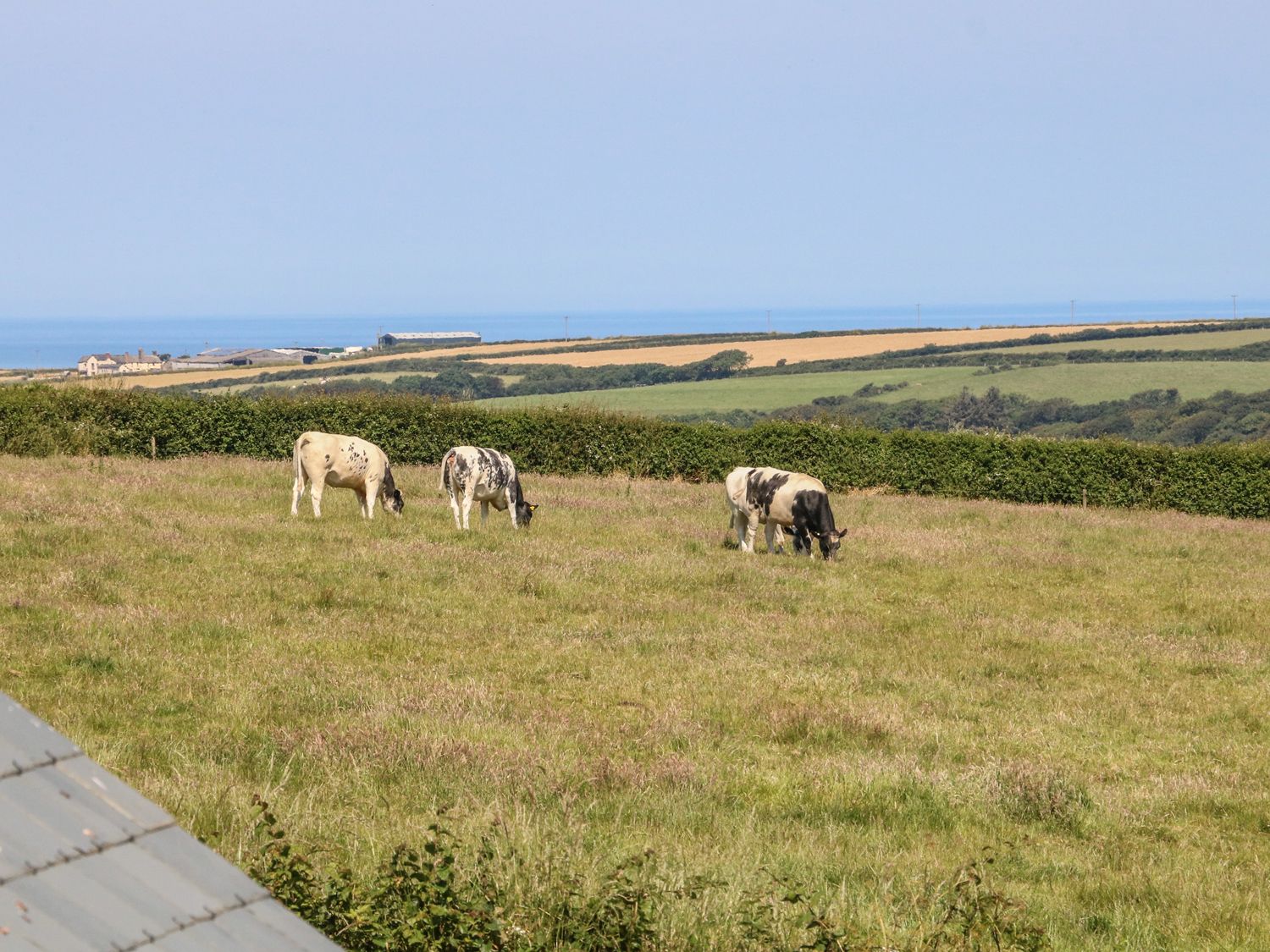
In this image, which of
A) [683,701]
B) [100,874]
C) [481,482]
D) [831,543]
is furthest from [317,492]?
[100,874]

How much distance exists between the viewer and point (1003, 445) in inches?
1453

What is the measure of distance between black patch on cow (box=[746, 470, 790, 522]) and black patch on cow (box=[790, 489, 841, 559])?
417mm

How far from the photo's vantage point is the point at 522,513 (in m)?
24.4

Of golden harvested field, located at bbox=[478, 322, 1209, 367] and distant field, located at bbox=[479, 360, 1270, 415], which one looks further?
golden harvested field, located at bbox=[478, 322, 1209, 367]

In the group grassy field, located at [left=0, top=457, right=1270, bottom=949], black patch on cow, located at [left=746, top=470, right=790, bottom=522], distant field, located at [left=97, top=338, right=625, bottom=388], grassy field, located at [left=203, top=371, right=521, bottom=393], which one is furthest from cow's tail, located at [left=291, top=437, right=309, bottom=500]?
grassy field, located at [left=203, top=371, right=521, bottom=393]

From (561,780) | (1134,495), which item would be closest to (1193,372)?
(1134,495)

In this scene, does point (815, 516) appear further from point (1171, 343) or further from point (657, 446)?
point (1171, 343)

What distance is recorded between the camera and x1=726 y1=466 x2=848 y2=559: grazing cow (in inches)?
886

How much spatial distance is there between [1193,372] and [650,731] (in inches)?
3527

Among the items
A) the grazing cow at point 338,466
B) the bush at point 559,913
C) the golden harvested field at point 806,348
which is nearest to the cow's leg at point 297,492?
the grazing cow at point 338,466

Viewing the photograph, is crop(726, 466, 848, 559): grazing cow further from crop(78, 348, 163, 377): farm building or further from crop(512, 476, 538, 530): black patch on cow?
crop(78, 348, 163, 377): farm building

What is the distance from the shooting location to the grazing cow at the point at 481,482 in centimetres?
2394

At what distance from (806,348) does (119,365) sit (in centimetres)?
5925

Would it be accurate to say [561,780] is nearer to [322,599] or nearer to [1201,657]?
[322,599]
